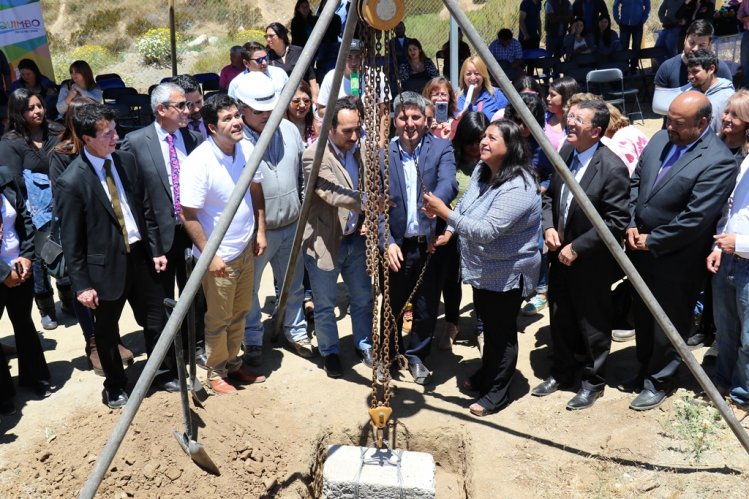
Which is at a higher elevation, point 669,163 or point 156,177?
point 156,177

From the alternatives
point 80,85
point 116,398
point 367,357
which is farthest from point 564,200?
point 80,85

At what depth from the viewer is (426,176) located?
5.35 meters

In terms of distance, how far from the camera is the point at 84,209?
492 cm

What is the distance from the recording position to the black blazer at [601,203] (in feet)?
16.0

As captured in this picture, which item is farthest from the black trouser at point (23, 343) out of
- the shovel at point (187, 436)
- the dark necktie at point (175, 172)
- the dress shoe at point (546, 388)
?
the dress shoe at point (546, 388)

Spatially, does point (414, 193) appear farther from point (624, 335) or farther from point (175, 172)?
point (624, 335)

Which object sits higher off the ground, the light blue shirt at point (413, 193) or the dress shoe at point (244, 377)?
the light blue shirt at point (413, 193)

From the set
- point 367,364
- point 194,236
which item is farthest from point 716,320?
point 194,236

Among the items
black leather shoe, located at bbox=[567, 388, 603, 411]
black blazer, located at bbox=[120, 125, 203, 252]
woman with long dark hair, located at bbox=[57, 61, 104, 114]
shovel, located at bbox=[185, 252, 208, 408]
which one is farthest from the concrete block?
woman with long dark hair, located at bbox=[57, 61, 104, 114]

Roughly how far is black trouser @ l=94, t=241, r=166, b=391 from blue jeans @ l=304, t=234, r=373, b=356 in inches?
46.1

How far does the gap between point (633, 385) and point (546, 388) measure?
0.62 metres

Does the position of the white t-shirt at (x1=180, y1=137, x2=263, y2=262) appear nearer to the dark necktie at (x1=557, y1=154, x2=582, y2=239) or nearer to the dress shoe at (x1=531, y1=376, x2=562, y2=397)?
the dark necktie at (x1=557, y1=154, x2=582, y2=239)

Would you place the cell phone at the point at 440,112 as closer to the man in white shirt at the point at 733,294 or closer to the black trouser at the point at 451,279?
the black trouser at the point at 451,279

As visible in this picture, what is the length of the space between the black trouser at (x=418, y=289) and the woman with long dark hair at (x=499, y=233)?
44cm
